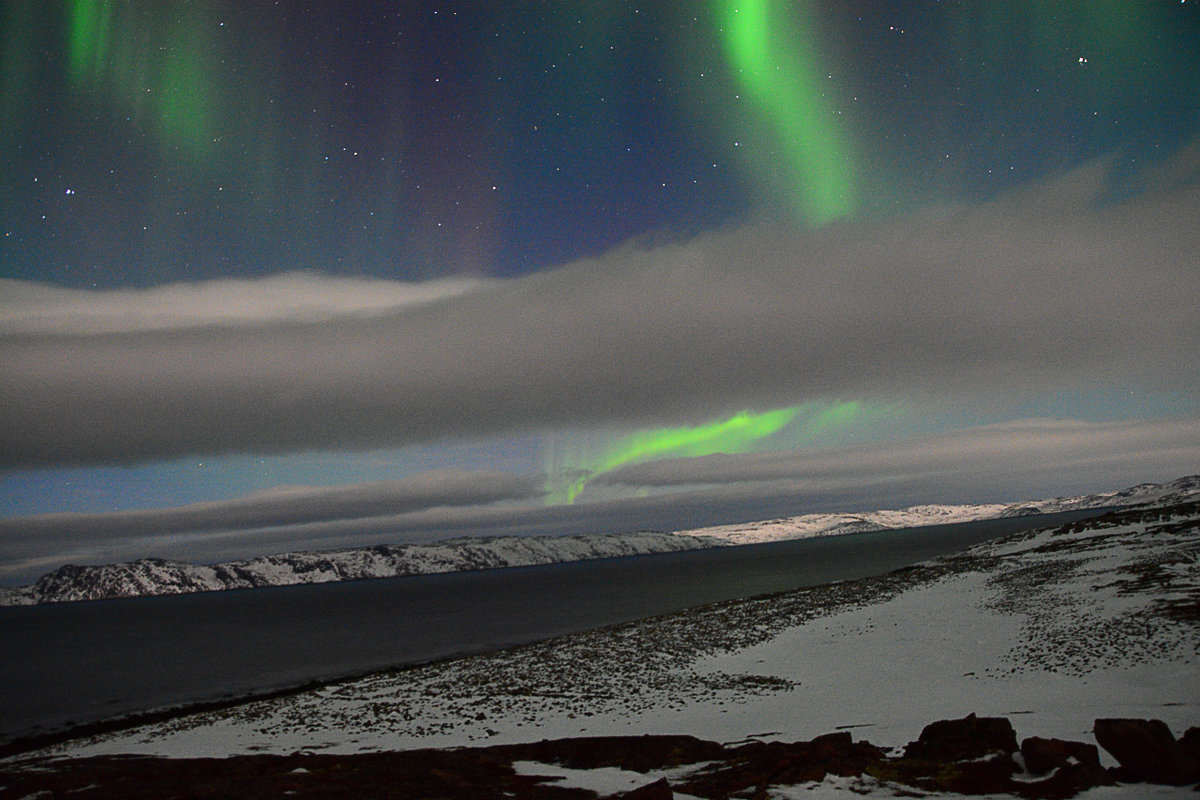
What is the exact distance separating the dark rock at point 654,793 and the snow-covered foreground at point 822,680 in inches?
131

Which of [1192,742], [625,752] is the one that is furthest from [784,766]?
[1192,742]

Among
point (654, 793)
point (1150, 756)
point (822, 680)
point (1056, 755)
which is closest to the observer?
point (1150, 756)

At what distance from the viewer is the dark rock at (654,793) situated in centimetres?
1481

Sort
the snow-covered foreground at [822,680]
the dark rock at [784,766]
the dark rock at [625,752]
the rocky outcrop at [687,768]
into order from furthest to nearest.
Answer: the snow-covered foreground at [822,680], the dark rock at [625,752], the dark rock at [784,766], the rocky outcrop at [687,768]

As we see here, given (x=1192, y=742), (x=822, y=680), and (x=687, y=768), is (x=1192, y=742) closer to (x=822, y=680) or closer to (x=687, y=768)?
(x=687, y=768)

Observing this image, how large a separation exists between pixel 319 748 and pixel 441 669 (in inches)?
904

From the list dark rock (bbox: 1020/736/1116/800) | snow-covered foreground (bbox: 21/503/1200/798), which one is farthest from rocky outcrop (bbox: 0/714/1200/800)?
snow-covered foreground (bbox: 21/503/1200/798)

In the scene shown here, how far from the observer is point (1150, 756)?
46.5 ft

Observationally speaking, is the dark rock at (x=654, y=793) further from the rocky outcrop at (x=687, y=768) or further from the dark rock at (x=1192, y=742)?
the dark rock at (x=1192, y=742)

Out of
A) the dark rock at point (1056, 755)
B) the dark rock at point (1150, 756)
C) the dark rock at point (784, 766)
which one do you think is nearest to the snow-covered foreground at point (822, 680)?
the dark rock at point (1150, 756)

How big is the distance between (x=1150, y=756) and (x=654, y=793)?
389 inches

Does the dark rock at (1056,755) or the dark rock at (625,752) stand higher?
the dark rock at (1056,755)

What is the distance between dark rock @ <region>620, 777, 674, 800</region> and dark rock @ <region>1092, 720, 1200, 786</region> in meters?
9.02

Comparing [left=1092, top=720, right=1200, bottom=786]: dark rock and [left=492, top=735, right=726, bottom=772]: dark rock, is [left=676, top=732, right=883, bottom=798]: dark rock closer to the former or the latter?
[left=492, top=735, right=726, bottom=772]: dark rock
